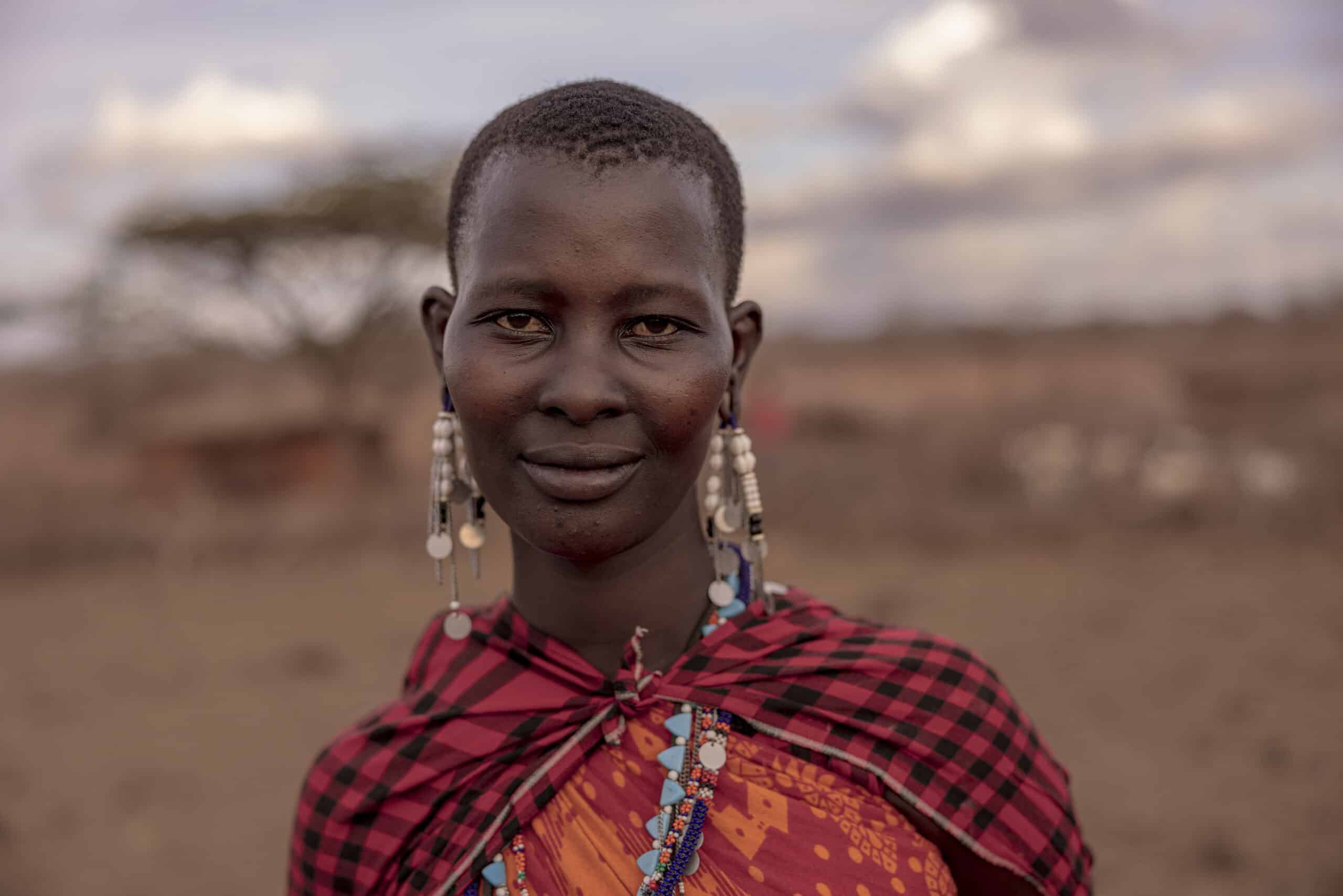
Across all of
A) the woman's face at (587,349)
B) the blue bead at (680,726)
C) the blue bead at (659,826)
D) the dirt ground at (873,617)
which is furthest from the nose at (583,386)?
the dirt ground at (873,617)

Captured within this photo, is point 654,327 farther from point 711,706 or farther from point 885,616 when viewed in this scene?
point 885,616

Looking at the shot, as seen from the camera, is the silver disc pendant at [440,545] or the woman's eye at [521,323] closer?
the woman's eye at [521,323]

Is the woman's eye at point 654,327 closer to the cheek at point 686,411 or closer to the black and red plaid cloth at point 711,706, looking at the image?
the cheek at point 686,411

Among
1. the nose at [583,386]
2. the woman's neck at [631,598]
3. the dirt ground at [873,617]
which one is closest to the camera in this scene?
the nose at [583,386]

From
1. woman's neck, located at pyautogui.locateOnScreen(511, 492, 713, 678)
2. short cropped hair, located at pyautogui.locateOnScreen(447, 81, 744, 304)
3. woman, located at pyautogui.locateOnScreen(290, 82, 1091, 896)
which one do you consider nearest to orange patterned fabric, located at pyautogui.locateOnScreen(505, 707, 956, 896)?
woman, located at pyautogui.locateOnScreen(290, 82, 1091, 896)

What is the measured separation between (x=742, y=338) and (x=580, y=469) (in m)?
0.43

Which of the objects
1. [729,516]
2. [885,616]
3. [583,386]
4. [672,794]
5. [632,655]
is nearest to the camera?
[583,386]

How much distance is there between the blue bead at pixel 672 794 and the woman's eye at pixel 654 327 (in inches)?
26.9

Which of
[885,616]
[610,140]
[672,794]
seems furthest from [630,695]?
[885,616]

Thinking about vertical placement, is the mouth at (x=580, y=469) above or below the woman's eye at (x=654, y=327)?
below

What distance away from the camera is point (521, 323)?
1684mm

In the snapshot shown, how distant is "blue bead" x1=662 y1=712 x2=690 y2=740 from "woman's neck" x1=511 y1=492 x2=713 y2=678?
12 cm

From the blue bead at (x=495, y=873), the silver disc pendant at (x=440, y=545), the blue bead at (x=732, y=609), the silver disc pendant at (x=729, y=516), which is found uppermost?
the silver disc pendant at (x=729, y=516)

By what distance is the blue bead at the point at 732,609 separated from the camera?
192 cm
